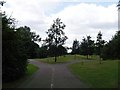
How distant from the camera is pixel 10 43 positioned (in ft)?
88.8

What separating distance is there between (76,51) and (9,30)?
12142 centimetres

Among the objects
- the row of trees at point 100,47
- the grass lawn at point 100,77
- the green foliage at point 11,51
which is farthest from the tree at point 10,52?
the row of trees at point 100,47

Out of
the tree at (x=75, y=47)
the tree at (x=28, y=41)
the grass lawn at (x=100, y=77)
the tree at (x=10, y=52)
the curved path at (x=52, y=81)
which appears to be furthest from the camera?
the tree at (x=75, y=47)

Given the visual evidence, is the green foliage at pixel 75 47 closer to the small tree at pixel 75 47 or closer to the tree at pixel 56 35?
the small tree at pixel 75 47

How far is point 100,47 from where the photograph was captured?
69.6 metres

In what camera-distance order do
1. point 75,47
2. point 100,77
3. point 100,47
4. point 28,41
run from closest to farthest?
point 100,77 → point 28,41 → point 100,47 → point 75,47

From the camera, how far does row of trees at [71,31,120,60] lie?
5978 cm

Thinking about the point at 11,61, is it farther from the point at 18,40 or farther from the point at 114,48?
the point at 114,48

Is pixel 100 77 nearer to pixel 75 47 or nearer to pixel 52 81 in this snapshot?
pixel 52 81

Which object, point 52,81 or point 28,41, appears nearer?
point 52,81

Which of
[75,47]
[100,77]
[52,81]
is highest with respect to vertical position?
[75,47]

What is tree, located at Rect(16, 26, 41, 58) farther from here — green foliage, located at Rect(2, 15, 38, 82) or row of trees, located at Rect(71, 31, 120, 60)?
row of trees, located at Rect(71, 31, 120, 60)

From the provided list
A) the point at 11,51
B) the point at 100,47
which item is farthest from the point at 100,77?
the point at 100,47

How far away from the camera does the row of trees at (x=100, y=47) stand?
59.8 metres
